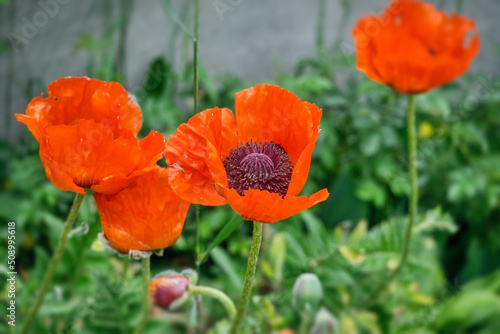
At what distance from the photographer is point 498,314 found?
1.18 m

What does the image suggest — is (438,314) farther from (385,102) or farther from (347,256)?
(385,102)

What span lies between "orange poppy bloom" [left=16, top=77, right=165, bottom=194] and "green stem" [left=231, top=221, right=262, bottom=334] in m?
0.10

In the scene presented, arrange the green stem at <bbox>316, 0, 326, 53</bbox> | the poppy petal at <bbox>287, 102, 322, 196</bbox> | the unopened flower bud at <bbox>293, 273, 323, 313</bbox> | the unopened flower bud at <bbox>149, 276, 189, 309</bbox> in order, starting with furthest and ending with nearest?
1. the green stem at <bbox>316, 0, 326, 53</bbox>
2. the unopened flower bud at <bbox>293, 273, 323, 313</bbox>
3. the unopened flower bud at <bbox>149, 276, 189, 309</bbox>
4. the poppy petal at <bbox>287, 102, 322, 196</bbox>

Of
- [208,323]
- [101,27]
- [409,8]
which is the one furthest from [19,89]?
[409,8]

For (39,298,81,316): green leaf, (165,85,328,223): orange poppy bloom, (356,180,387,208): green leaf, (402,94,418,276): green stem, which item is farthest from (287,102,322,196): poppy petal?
(356,180,387,208): green leaf

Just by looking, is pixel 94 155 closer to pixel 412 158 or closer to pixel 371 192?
pixel 412 158

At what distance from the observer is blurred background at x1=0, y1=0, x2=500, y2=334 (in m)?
0.92

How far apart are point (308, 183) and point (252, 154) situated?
89cm

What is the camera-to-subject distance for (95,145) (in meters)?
0.44

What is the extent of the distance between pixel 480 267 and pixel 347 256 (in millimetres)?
626

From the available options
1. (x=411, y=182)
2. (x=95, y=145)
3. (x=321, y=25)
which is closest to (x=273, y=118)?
(x=95, y=145)

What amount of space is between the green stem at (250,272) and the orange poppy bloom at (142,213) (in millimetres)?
70

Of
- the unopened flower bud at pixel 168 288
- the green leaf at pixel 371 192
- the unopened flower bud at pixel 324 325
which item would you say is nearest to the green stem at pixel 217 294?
the unopened flower bud at pixel 168 288

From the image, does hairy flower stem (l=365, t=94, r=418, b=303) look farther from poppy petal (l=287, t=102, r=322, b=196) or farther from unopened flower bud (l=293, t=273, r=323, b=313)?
poppy petal (l=287, t=102, r=322, b=196)
